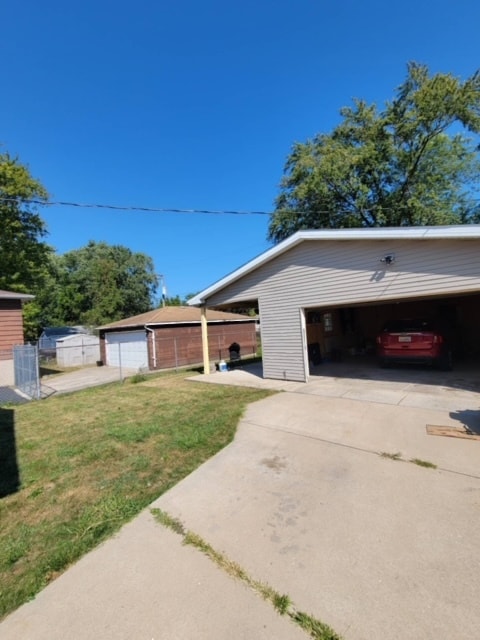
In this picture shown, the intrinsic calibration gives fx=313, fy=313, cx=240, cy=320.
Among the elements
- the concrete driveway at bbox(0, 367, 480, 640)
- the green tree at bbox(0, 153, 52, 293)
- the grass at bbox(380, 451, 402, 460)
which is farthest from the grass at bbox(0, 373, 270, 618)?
the green tree at bbox(0, 153, 52, 293)

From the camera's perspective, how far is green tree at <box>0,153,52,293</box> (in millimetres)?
18484

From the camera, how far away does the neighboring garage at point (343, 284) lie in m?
6.23

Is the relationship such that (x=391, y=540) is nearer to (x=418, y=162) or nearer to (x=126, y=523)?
(x=126, y=523)

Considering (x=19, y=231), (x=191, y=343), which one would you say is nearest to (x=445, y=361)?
(x=191, y=343)

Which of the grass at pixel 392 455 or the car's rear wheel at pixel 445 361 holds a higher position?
the car's rear wheel at pixel 445 361

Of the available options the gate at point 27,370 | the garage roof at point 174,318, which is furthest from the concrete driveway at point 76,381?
the garage roof at point 174,318

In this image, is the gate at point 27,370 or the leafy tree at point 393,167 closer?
the gate at point 27,370

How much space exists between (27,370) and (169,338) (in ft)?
23.1

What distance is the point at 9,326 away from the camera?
1212cm

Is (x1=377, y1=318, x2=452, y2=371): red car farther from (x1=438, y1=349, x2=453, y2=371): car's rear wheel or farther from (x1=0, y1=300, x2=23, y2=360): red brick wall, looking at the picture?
(x1=0, y1=300, x2=23, y2=360): red brick wall

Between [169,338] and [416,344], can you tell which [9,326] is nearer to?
[169,338]

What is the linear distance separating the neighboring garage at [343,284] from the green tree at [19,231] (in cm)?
1439

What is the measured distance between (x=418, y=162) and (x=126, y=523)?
23.7 metres

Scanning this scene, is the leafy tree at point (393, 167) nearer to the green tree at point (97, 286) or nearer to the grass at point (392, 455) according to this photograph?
the grass at point (392, 455)
